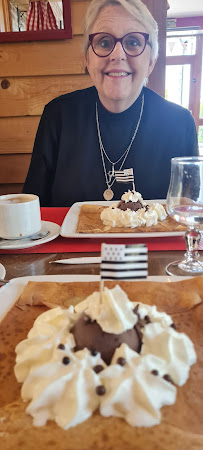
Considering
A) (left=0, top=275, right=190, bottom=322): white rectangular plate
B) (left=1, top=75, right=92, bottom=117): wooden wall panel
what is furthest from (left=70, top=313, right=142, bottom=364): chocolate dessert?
(left=1, top=75, right=92, bottom=117): wooden wall panel

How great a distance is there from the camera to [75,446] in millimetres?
470

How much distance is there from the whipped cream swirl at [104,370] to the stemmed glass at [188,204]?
1.24ft

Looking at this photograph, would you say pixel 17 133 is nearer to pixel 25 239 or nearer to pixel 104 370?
pixel 25 239

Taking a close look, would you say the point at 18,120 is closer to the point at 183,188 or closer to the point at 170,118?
the point at 170,118

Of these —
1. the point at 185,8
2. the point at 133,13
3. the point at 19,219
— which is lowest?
the point at 19,219

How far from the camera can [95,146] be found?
7.12 feet

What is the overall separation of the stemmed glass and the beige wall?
188 cm

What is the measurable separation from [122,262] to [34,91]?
7.80 feet

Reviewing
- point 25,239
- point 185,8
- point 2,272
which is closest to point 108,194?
point 25,239

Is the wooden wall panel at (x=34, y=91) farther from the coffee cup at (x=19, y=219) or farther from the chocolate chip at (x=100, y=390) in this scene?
the chocolate chip at (x=100, y=390)

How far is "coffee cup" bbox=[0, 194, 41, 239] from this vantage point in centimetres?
115

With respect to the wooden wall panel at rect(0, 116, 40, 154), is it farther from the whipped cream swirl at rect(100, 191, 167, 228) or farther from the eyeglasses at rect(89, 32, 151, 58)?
the whipped cream swirl at rect(100, 191, 167, 228)

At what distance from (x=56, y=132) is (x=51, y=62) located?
2.39 feet

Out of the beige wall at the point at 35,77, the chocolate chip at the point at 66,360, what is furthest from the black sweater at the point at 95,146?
the chocolate chip at the point at 66,360
